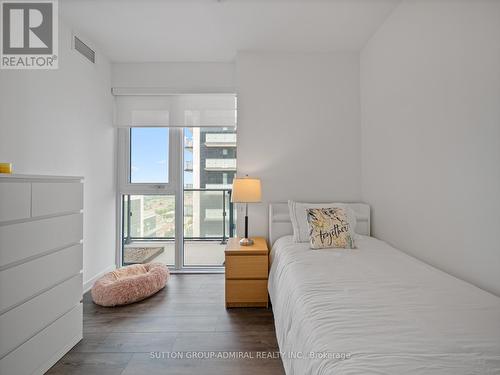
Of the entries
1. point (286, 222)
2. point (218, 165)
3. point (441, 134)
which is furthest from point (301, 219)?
point (218, 165)

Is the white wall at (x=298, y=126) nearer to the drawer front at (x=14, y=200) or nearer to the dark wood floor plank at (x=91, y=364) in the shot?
the dark wood floor plank at (x=91, y=364)

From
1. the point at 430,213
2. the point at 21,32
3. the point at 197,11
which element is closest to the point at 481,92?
the point at 430,213

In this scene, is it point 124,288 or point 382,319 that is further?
point 124,288

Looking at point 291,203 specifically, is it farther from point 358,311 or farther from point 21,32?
point 21,32

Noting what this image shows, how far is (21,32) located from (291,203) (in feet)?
8.94

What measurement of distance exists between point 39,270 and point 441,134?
8.82 ft

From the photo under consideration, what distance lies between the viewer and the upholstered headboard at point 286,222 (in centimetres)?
283

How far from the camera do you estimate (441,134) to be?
181cm

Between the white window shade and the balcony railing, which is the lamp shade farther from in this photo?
the white window shade

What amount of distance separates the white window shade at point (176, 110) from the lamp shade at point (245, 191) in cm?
100

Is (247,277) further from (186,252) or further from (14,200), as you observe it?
(14,200)

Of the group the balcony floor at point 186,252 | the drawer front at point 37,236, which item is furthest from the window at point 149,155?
the drawer front at point 37,236

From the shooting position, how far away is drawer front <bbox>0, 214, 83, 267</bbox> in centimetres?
136

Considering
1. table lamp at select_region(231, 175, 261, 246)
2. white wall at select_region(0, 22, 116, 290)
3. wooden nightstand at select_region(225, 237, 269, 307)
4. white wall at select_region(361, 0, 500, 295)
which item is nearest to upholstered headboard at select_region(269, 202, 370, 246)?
white wall at select_region(361, 0, 500, 295)
